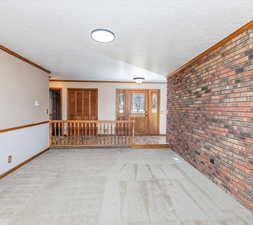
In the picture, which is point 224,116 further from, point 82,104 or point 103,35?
point 82,104

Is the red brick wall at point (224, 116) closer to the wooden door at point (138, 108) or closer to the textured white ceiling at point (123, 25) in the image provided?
the textured white ceiling at point (123, 25)

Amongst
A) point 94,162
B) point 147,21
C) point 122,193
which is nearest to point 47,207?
point 122,193

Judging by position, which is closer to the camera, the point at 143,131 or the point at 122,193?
the point at 122,193

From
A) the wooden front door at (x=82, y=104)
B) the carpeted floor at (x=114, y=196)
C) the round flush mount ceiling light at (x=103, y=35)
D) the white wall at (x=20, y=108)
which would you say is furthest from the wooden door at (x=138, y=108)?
the round flush mount ceiling light at (x=103, y=35)

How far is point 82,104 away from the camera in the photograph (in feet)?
18.9

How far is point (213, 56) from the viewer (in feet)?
7.31

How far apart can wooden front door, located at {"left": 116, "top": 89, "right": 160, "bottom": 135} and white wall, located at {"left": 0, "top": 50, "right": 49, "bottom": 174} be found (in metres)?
2.95

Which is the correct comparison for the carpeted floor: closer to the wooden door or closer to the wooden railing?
the wooden railing

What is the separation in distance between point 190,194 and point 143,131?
407 cm

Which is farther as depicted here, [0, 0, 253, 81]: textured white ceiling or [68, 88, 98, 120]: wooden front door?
[68, 88, 98, 120]: wooden front door

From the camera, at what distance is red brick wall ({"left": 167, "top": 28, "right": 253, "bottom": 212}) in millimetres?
1644

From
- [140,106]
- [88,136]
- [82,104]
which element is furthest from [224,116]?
[82,104]

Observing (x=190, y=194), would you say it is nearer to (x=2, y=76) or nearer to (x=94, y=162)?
(x=94, y=162)

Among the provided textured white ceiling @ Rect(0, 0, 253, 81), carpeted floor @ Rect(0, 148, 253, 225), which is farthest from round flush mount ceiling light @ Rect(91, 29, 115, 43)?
carpeted floor @ Rect(0, 148, 253, 225)
